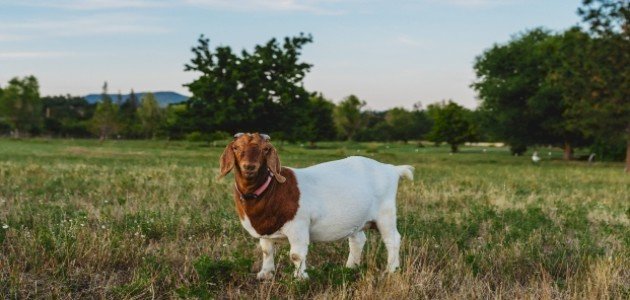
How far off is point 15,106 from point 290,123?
7355 cm

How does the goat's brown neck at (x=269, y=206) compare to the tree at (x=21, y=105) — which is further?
A: the tree at (x=21, y=105)

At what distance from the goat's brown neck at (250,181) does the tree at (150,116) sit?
10040 centimetres

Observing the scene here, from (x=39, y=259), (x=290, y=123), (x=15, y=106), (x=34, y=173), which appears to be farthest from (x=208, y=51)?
(x=15, y=106)

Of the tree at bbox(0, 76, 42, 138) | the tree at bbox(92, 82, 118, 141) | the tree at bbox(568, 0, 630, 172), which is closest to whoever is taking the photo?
the tree at bbox(568, 0, 630, 172)

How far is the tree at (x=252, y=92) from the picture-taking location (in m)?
37.6

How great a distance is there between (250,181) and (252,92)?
111 feet

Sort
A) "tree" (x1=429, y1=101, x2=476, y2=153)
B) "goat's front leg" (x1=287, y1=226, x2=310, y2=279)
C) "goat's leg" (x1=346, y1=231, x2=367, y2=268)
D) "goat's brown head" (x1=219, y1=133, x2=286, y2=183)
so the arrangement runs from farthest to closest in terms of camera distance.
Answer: "tree" (x1=429, y1=101, x2=476, y2=153)
"goat's leg" (x1=346, y1=231, x2=367, y2=268)
"goat's front leg" (x1=287, y1=226, x2=310, y2=279)
"goat's brown head" (x1=219, y1=133, x2=286, y2=183)

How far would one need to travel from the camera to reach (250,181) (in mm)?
5500

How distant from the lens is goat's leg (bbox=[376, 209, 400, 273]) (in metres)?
6.35

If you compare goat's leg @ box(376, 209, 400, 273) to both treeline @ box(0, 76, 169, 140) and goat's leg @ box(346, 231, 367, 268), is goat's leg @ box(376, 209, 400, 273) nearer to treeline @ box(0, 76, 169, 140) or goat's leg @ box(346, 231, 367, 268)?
goat's leg @ box(346, 231, 367, 268)

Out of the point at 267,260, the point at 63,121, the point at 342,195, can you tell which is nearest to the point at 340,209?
the point at 342,195

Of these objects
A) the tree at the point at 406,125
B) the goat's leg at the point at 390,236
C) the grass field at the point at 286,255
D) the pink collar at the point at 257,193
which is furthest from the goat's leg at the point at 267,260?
the tree at the point at 406,125

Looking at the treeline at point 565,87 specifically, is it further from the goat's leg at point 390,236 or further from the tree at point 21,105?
the tree at point 21,105

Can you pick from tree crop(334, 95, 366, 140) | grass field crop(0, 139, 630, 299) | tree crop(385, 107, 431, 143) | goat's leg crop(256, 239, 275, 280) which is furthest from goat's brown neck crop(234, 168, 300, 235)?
tree crop(385, 107, 431, 143)
